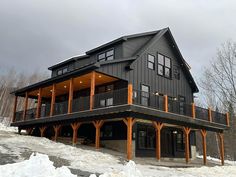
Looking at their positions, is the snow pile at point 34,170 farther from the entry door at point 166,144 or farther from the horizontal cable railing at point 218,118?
the horizontal cable railing at point 218,118

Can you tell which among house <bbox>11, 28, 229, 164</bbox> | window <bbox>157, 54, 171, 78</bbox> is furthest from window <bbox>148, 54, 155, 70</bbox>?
window <bbox>157, 54, 171, 78</bbox>

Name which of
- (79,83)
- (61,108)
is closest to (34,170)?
(61,108)

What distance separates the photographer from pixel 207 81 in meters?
31.8

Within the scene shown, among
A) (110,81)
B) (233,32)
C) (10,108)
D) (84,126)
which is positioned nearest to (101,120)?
(110,81)

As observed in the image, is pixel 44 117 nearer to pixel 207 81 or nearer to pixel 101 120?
pixel 101 120

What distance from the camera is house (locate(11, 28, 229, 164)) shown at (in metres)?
15.8

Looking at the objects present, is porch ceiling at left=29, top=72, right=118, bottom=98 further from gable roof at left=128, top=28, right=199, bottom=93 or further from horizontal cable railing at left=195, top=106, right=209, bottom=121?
horizontal cable railing at left=195, top=106, right=209, bottom=121

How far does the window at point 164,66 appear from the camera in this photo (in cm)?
2114

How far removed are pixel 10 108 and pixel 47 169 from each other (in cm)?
4826

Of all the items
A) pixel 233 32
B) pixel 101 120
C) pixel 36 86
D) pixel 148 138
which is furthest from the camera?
pixel 233 32

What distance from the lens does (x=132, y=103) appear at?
47.4 ft

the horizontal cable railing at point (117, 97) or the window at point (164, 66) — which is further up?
the window at point (164, 66)

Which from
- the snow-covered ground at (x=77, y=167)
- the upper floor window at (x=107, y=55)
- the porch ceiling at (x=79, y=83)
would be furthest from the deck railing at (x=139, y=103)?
the upper floor window at (x=107, y=55)

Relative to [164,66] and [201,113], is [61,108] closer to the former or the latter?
[164,66]
